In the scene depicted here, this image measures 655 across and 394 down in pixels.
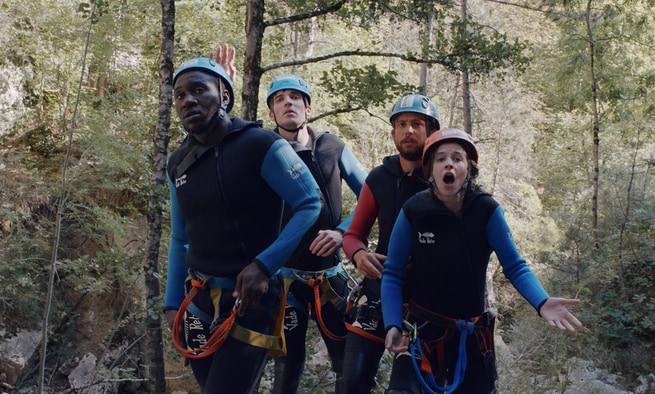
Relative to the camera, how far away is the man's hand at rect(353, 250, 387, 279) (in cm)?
382

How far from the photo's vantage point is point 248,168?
10.3 ft

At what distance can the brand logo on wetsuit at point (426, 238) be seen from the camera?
3.43 m

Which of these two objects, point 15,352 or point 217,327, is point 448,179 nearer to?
point 217,327

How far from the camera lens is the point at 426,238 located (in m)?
3.43

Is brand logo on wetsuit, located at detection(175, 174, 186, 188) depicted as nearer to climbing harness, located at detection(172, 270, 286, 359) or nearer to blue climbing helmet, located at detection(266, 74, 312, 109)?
climbing harness, located at detection(172, 270, 286, 359)

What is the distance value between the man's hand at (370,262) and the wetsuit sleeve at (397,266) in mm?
283

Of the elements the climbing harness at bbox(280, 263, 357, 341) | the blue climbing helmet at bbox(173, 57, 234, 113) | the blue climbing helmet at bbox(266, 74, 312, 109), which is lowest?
the climbing harness at bbox(280, 263, 357, 341)

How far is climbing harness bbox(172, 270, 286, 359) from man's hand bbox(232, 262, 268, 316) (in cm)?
6

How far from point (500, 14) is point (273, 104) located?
22.9 meters

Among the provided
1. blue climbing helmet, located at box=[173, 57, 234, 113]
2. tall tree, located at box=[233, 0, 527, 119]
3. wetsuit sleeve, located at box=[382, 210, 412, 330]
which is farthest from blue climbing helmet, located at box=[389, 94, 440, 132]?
tall tree, located at box=[233, 0, 527, 119]

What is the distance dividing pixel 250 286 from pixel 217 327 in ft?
1.12

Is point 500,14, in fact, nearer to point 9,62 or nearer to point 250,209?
point 9,62

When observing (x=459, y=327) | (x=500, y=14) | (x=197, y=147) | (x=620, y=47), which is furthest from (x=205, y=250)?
(x=500, y=14)

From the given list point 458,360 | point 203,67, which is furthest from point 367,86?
point 458,360
